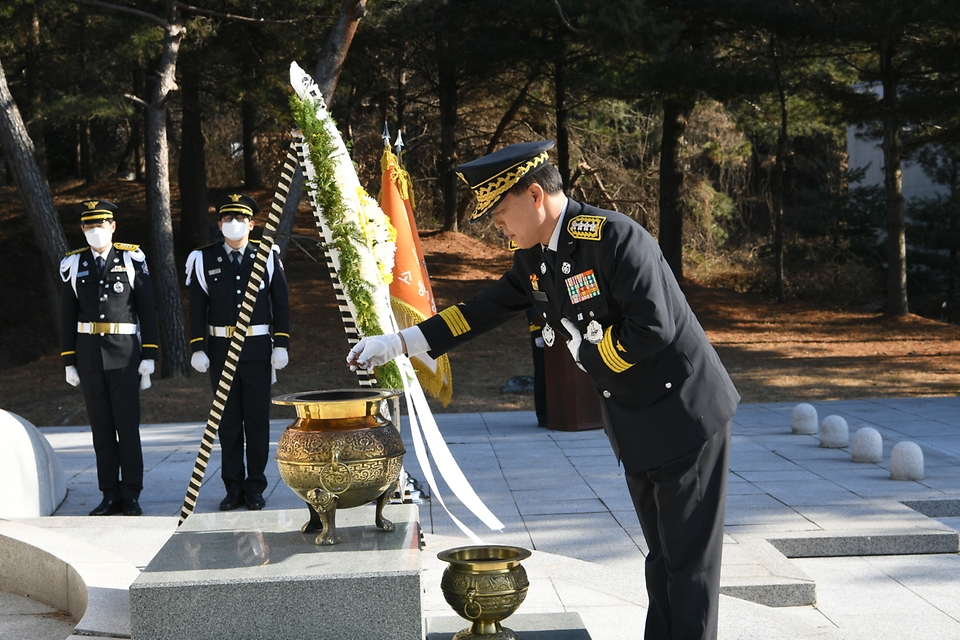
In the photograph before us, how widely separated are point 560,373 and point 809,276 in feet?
54.3

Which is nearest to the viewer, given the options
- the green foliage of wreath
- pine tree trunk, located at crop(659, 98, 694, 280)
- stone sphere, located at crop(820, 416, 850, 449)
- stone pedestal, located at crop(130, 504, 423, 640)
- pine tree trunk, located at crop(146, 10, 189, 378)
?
stone pedestal, located at crop(130, 504, 423, 640)

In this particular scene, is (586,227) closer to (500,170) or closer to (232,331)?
(500,170)

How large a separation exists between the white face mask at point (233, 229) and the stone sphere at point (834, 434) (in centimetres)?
529

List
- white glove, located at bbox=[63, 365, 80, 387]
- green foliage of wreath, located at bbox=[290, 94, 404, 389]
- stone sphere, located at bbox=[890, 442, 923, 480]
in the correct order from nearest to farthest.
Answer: green foliage of wreath, located at bbox=[290, 94, 404, 389] → white glove, located at bbox=[63, 365, 80, 387] → stone sphere, located at bbox=[890, 442, 923, 480]

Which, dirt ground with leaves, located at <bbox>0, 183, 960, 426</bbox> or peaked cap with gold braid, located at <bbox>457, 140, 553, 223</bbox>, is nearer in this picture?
peaked cap with gold braid, located at <bbox>457, 140, 553, 223</bbox>

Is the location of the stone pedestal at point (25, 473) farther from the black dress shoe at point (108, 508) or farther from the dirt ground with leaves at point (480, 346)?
the dirt ground with leaves at point (480, 346)

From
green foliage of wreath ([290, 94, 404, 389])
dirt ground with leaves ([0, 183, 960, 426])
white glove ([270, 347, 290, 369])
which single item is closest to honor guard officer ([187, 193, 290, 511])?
white glove ([270, 347, 290, 369])

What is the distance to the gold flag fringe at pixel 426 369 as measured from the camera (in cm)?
668

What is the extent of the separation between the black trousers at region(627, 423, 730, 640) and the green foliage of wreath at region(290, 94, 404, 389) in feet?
5.90

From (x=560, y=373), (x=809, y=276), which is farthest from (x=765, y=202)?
(x=560, y=373)

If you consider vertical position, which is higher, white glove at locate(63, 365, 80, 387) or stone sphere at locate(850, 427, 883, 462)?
white glove at locate(63, 365, 80, 387)

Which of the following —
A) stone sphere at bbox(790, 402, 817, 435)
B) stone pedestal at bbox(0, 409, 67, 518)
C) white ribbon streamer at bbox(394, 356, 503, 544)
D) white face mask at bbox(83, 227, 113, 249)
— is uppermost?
white face mask at bbox(83, 227, 113, 249)

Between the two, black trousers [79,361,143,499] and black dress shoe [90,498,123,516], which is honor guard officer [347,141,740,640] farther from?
black dress shoe [90,498,123,516]

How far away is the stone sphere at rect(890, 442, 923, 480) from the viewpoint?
23.2 feet
